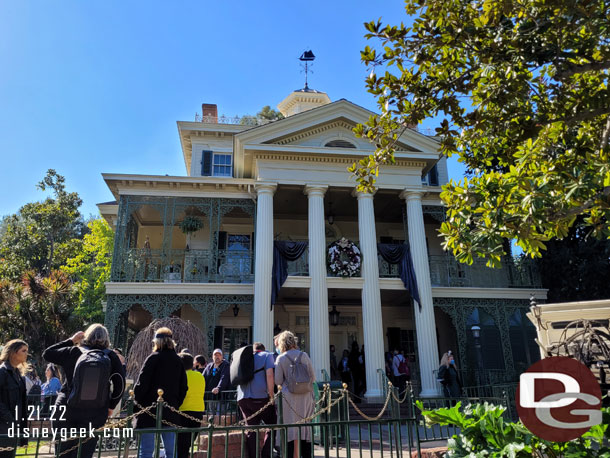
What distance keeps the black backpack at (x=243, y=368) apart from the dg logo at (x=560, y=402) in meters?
3.84

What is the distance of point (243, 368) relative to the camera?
6.20 meters

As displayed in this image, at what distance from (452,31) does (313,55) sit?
23.8 metres

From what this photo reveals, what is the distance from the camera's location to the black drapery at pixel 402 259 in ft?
54.0

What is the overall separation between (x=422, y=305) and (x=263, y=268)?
564cm

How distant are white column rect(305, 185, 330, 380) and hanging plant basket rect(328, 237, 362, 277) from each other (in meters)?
0.42

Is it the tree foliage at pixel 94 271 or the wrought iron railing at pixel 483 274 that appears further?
the tree foliage at pixel 94 271

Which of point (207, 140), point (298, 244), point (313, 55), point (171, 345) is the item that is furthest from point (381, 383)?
point (313, 55)

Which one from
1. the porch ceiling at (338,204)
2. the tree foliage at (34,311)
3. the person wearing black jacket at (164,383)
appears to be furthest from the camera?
the tree foliage at (34,311)

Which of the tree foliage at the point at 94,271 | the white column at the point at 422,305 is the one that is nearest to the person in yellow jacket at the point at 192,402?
the white column at the point at 422,305

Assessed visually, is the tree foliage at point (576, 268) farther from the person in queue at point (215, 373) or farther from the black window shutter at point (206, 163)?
the black window shutter at point (206, 163)

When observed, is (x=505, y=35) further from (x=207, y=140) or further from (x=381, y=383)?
(x=207, y=140)

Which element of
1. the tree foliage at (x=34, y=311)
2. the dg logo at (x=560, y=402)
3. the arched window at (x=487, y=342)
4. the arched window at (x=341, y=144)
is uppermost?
the arched window at (x=341, y=144)

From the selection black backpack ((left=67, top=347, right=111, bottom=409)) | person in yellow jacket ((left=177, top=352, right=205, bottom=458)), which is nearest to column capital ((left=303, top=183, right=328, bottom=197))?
person in yellow jacket ((left=177, top=352, right=205, bottom=458))

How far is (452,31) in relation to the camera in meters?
6.28
